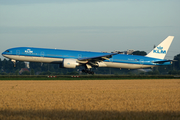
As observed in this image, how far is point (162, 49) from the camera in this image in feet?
187

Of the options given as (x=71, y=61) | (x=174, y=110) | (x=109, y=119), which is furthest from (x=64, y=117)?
(x=71, y=61)

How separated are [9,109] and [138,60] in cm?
4440

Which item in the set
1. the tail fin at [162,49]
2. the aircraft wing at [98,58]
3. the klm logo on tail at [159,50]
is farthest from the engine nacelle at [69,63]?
the klm logo on tail at [159,50]

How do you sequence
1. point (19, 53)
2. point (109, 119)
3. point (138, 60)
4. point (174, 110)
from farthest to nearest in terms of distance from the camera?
point (138, 60) → point (19, 53) → point (174, 110) → point (109, 119)

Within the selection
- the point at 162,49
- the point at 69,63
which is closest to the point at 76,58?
the point at 69,63

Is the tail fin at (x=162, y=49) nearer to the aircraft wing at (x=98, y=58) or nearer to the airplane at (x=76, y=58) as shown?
the airplane at (x=76, y=58)

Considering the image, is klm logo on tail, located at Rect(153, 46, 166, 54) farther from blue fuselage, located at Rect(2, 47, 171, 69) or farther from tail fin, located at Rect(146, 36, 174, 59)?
blue fuselage, located at Rect(2, 47, 171, 69)

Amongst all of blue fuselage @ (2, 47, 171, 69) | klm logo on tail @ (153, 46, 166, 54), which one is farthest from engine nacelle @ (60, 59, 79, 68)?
klm logo on tail @ (153, 46, 166, 54)

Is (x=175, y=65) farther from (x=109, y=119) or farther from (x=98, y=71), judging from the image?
(x=109, y=119)

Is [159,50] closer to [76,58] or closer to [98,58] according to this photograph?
[98,58]

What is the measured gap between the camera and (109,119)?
1001 cm

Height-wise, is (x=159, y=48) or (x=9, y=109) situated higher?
(x=159, y=48)

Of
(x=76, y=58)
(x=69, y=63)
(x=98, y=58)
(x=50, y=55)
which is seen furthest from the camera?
(x=76, y=58)

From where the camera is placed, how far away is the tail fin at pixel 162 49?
56.5 metres
